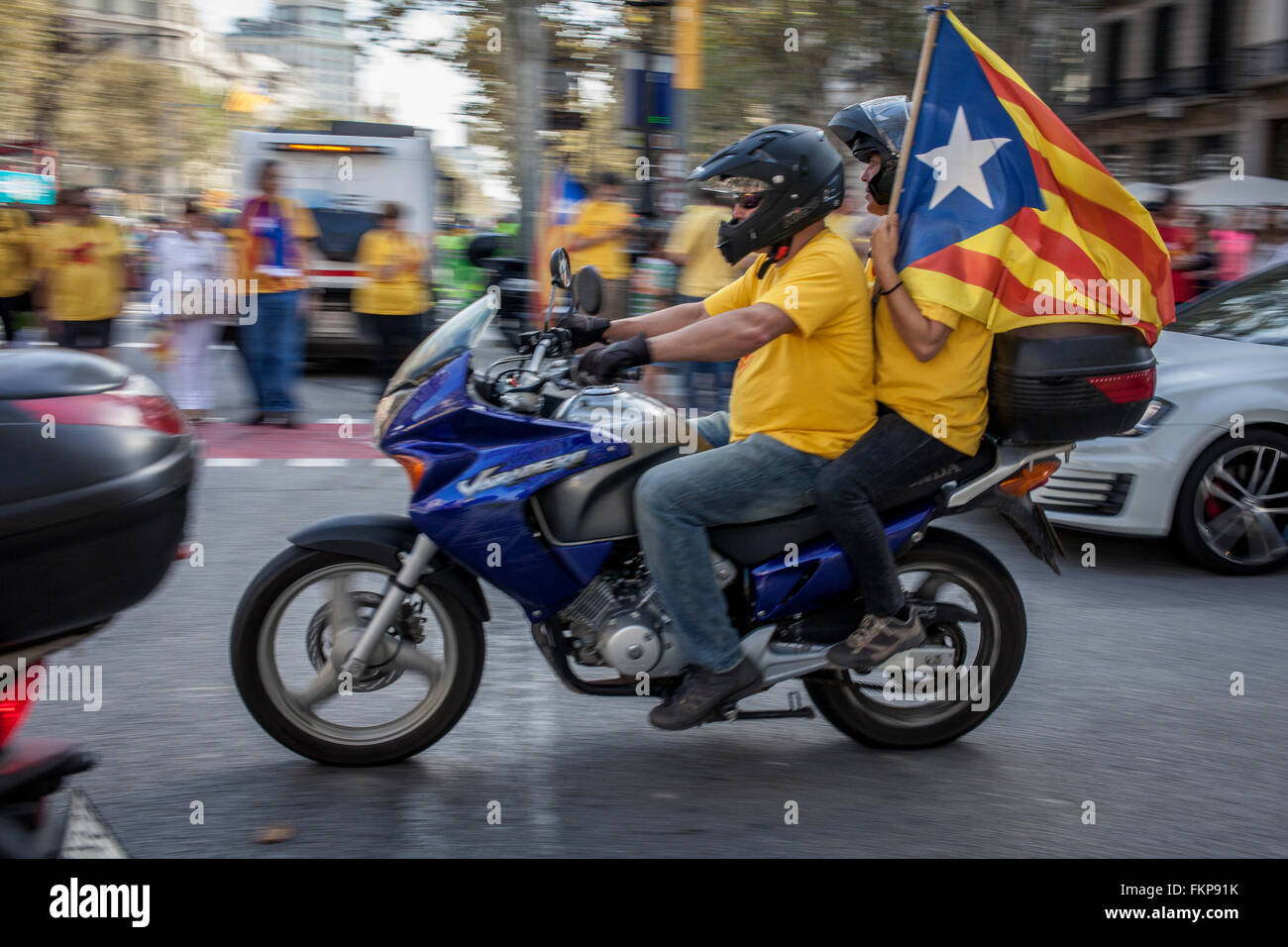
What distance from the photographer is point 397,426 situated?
3625mm

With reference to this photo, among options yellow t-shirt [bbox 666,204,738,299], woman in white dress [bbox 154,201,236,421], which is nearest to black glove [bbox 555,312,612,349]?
yellow t-shirt [bbox 666,204,738,299]

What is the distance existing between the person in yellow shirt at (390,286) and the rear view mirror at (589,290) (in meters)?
7.02

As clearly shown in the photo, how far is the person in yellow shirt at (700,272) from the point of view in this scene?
899 centimetres

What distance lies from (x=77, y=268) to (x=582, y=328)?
7531 mm

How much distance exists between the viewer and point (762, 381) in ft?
12.1

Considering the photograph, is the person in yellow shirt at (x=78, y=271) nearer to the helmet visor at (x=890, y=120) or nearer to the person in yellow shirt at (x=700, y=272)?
the person in yellow shirt at (x=700, y=272)

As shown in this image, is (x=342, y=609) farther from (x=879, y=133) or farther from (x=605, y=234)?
(x=605, y=234)

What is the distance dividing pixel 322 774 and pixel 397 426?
A: 1.00m

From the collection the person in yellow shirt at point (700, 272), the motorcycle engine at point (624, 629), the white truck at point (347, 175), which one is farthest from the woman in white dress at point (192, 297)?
the motorcycle engine at point (624, 629)

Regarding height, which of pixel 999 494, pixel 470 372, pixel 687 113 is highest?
pixel 687 113

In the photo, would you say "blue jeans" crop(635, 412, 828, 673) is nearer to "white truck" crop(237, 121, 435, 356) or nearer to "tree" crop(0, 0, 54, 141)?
"white truck" crop(237, 121, 435, 356)

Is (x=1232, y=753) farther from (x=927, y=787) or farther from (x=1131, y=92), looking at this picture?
(x=1131, y=92)

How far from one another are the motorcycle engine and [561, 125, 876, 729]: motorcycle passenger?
0.08m
